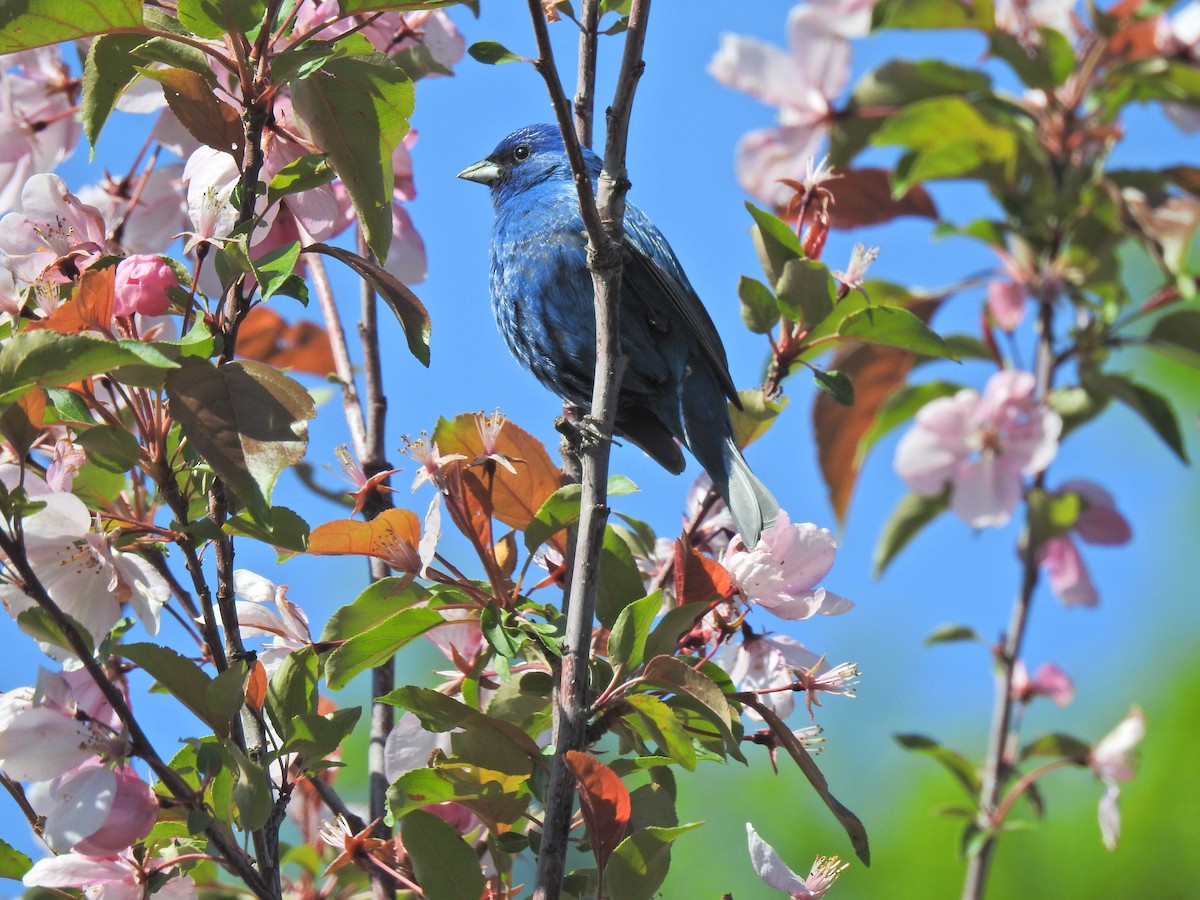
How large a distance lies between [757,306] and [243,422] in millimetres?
961

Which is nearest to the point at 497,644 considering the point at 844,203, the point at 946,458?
the point at 946,458

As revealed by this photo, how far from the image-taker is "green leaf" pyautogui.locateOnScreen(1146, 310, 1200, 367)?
3.60 m

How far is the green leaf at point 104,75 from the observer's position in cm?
176

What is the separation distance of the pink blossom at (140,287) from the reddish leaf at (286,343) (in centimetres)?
113

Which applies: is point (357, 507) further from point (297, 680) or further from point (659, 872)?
point (659, 872)

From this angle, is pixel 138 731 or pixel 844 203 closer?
pixel 138 731

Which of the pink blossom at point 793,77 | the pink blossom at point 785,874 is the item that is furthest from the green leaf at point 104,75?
the pink blossom at point 793,77

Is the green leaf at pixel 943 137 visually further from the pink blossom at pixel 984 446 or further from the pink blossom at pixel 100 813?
the pink blossom at pixel 100 813

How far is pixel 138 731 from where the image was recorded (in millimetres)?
1632

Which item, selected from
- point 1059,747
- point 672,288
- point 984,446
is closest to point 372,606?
point 672,288

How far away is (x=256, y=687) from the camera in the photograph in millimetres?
1802

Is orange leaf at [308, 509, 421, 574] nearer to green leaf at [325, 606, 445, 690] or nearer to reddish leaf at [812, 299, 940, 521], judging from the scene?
green leaf at [325, 606, 445, 690]

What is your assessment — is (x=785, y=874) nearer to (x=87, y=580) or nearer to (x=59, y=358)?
(x=87, y=580)

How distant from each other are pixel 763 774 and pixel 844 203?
251 inches
